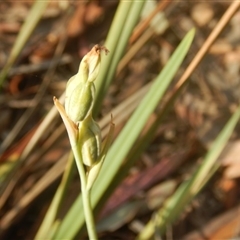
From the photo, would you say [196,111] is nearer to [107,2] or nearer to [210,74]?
[210,74]

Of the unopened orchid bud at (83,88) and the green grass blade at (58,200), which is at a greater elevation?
the green grass blade at (58,200)

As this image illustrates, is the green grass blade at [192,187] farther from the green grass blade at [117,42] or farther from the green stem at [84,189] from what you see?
the green stem at [84,189]

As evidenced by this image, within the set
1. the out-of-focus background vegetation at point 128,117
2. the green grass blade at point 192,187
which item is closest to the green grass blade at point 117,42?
the out-of-focus background vegetation at point 128,117

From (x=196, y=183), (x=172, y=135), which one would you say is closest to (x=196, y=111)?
(x=172, y=135)

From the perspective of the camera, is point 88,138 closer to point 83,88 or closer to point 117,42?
point 83,88

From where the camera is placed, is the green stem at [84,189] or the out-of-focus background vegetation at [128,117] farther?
the out-of-focus background vegetation at [128,117]
